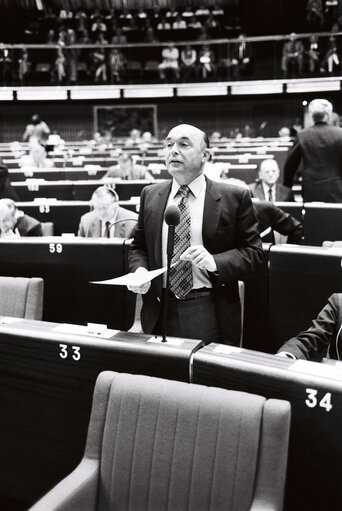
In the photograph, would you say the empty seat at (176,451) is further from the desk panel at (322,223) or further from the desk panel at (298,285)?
the desk panel at (322,223)

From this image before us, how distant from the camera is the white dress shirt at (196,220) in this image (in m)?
2.43

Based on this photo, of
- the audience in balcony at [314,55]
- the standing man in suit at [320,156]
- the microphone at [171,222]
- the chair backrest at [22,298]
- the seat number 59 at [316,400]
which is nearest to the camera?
the seat number 59 at [316,400]

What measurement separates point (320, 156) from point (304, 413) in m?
3.87

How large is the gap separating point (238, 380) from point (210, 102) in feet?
54.1

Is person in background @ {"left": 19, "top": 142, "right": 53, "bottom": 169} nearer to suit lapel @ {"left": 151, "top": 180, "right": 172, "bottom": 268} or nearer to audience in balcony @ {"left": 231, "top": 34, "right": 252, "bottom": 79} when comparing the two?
audience in balcony @ {"left": 231, "top": 34, "right": 252, "bottom": 79}

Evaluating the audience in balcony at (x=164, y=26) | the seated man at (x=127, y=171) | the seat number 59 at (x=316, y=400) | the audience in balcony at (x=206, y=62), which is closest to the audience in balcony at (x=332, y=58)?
the audience in balcony at (x=206, y=62)

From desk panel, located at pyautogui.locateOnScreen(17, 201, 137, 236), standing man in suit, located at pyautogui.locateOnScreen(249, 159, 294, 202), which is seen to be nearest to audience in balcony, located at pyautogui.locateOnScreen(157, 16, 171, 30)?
standing man in suit, located at pyautogui.locateOnScreen(249, 159, 294, 202)

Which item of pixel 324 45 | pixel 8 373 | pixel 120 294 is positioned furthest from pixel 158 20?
pixel 8 373

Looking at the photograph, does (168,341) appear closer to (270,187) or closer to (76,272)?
(76,272)

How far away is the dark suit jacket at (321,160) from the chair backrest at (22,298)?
290 centimetres

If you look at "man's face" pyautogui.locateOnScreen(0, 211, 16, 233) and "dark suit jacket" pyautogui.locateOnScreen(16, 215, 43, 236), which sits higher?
"man's face" pyautogui.locateOnScreen(0, 211, 16, 233)

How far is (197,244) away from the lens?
2.46 meters

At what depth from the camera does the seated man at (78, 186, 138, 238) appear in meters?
4.55

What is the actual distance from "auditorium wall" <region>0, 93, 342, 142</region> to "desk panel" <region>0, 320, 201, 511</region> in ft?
49.7
